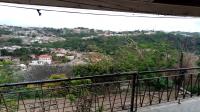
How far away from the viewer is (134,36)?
30.3 feet

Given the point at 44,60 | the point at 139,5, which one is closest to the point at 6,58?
the point at 44,60

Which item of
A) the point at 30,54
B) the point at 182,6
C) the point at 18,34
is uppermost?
the point at 182,6

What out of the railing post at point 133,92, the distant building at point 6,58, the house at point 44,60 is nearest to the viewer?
the railing post at point 133,92

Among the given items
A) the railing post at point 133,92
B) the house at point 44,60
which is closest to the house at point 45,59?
the house at point 44,60

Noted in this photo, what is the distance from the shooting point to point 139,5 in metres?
2.39

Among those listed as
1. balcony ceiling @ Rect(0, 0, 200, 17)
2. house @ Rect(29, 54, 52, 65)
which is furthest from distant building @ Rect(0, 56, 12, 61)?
balcony ceiling @ Rect(0, 0, 200, 17)

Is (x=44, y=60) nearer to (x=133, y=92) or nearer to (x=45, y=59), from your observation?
(x=45, y=59)

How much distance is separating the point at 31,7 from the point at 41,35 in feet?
15.0

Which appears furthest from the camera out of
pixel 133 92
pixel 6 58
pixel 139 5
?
pixel 6 58

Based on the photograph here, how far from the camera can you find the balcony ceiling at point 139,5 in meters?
2.09

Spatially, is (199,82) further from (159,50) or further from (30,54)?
(159,50)

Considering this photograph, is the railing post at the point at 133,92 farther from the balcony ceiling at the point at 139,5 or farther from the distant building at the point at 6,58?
the distant building at the point at 6,58

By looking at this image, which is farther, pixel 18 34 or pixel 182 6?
pixel 18 34

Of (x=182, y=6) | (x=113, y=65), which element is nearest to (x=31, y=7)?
(x=182, y=6)
